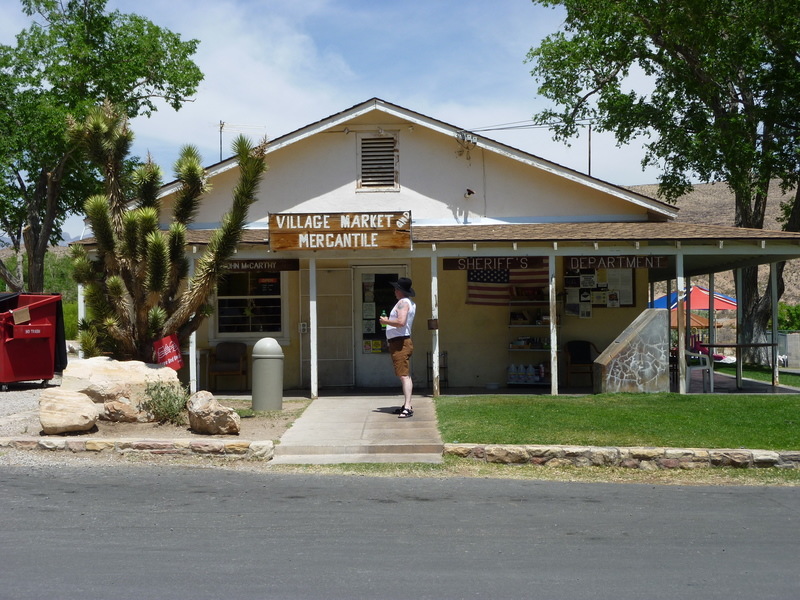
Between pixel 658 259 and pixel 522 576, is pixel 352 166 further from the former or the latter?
pixel 522 576

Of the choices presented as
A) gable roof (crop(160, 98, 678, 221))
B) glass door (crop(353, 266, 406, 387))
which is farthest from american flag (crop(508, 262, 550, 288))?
glass door (crop(353, 266, 406, 387))

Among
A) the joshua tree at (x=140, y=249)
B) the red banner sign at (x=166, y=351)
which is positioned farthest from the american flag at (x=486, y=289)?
the red banner sign at (x=166, y=351)

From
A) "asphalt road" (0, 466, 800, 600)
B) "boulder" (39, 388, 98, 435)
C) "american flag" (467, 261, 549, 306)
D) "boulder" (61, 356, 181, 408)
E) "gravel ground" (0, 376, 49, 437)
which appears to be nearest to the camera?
"asphalt road" (0, 466, 800, 600)

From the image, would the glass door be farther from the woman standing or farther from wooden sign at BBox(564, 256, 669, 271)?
the woman standing

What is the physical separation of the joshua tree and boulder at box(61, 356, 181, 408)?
65 cm

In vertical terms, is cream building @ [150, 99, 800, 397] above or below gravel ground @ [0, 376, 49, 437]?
above

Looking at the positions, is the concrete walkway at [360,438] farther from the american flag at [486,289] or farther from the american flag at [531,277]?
the american flag at [531,277]

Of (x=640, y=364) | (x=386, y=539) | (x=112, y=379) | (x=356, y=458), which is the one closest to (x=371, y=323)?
(x=640, y=364)

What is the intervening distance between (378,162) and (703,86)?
13.6 meters

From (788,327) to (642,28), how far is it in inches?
616

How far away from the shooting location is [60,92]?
28.5 metres

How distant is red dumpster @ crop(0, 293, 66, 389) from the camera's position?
16.4 metres

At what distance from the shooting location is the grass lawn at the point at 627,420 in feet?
32.3

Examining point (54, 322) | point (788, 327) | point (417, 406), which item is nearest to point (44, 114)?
point (54, 322)
